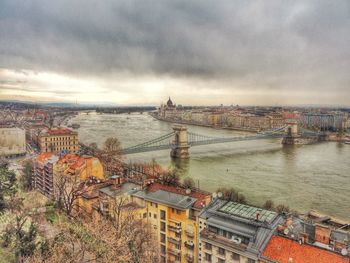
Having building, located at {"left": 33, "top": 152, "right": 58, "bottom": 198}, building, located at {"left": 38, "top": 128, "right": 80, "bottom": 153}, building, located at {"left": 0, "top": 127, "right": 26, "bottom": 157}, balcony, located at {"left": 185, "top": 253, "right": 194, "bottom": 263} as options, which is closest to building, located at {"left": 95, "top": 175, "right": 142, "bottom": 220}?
balcony, located at {"left": 185, "top": 253, "right": 194, "bottom": 263}

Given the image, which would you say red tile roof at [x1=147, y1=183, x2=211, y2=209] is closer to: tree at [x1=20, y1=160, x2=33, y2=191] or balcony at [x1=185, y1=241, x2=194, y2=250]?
balcony at [x1=185, y1=241, x2=194, y2=250]

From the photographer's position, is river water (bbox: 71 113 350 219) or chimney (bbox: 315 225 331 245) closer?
chimney (bbox: 315 225 331 245)

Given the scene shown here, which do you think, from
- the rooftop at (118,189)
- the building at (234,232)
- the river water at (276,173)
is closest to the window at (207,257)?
the building at (234,232)

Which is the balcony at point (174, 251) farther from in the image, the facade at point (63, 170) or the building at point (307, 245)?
the facade at point (63, 170)

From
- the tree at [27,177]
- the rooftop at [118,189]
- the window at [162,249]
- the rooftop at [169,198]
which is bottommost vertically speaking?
the window at [162,249]

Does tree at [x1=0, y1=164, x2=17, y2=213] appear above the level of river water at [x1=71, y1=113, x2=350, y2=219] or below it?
above

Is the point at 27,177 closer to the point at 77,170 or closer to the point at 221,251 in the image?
the point at 77,170

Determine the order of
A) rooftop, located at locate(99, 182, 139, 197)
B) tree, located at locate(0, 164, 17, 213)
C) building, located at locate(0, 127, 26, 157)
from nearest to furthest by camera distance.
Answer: rooftop, located at locate(99, 182, 139, 197) → tree, located at locate(0, 164, 17, 213) → building, located at locate(0, 127, 26, 157)

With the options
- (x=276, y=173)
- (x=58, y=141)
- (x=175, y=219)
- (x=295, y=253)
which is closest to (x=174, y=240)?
A: (x=175, y=219)
